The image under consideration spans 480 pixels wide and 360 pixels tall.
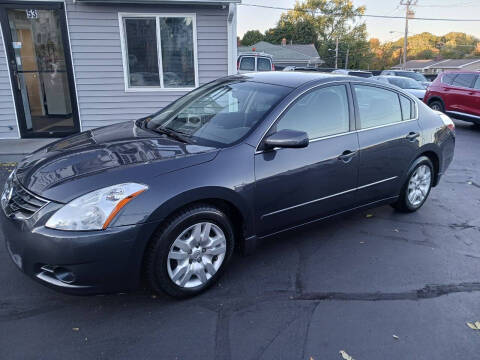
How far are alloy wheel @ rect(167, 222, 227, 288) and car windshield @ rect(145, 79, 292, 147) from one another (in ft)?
2.25

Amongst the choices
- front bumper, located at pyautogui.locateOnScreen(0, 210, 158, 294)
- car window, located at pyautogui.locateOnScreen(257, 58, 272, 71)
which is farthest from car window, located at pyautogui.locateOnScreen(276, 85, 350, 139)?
car window, located at pyautogui.locateOnScreen(257, 58, 272, 71)

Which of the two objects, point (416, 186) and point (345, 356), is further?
point (416, 186)

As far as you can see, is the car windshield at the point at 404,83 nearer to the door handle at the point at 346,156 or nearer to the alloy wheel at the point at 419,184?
the alloy wheel at the point at 419,184

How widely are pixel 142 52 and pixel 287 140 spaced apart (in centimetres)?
597

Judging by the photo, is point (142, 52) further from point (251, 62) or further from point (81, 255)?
point (251, 62)

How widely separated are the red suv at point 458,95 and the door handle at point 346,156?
870 cm

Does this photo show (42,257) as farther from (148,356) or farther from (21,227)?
(148,356)

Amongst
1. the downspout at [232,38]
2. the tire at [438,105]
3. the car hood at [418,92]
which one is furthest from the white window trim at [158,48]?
the car hood at [418,92]

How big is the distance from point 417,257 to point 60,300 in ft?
10.2

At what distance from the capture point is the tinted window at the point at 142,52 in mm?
7605

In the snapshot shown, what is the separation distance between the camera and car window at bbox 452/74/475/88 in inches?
414

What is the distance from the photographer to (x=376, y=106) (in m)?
3.82

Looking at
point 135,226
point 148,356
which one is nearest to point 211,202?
point 135,226

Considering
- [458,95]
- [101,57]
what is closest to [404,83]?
[458,95]
